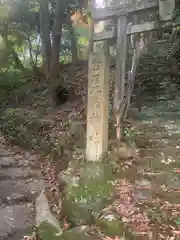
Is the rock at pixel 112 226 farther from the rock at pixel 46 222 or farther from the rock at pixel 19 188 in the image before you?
the rock at pixel 19 188

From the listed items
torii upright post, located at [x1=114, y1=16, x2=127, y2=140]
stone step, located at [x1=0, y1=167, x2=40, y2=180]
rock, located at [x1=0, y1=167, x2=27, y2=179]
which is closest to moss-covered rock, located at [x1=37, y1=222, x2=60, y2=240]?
torii upright post, located at [x1=114, y1=16, x2=127, y2=140]

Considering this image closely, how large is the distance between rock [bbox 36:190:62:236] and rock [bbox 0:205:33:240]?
0.28 meters

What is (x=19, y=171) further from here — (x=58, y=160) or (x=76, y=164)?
(x=76, y=164)

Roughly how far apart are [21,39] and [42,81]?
3.59m

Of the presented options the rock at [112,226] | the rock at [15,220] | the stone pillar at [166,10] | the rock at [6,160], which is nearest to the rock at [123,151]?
the rock at [112,226]

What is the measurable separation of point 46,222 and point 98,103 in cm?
211

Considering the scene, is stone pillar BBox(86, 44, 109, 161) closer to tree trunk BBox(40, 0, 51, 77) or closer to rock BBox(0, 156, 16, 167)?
rock BBox(0, 156, 16, 167)

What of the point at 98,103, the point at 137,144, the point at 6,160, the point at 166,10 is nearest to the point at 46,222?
the point at 98,103

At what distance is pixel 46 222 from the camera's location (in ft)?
17.4

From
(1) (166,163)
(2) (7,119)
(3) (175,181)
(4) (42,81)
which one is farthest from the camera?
(4) (42,81)

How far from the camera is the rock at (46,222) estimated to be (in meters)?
5.05

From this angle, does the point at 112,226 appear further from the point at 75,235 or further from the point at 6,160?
the point at 6,160

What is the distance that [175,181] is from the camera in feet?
19.7

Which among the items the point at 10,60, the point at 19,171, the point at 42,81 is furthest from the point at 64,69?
the point at 19,171
